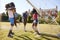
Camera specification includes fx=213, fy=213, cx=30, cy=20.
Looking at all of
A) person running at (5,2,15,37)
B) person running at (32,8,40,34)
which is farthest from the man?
person running at (5,2,15,37)

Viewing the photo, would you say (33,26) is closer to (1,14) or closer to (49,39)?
(49,39)

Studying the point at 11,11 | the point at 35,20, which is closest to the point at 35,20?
the point at 35,20

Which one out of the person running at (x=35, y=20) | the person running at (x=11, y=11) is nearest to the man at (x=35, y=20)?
the person running at (x=35, y=20)

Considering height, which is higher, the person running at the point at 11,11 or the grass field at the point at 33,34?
the person running at the point at 11,11

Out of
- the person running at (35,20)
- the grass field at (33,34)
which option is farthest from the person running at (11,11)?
the person running at (35,20)

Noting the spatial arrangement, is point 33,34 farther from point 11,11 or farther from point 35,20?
point 11,11

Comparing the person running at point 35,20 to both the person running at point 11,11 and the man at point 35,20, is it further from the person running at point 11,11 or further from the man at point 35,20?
the person running at point 11,11

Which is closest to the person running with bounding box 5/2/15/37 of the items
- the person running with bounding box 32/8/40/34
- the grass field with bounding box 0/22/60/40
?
the grass field with bounding box 0/22/60/40

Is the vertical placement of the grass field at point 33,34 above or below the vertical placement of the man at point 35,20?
below

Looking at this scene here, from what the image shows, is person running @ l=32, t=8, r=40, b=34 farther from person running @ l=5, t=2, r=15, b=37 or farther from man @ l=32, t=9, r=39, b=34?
person running @ l=5, t=2, r=15, b=37

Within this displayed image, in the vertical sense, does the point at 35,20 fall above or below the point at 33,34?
above

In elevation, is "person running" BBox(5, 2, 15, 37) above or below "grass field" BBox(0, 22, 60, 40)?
above

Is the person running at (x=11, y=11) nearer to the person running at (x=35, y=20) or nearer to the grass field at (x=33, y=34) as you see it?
the grass field at (x=33, y=34)

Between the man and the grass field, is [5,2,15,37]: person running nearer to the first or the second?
the grass field
